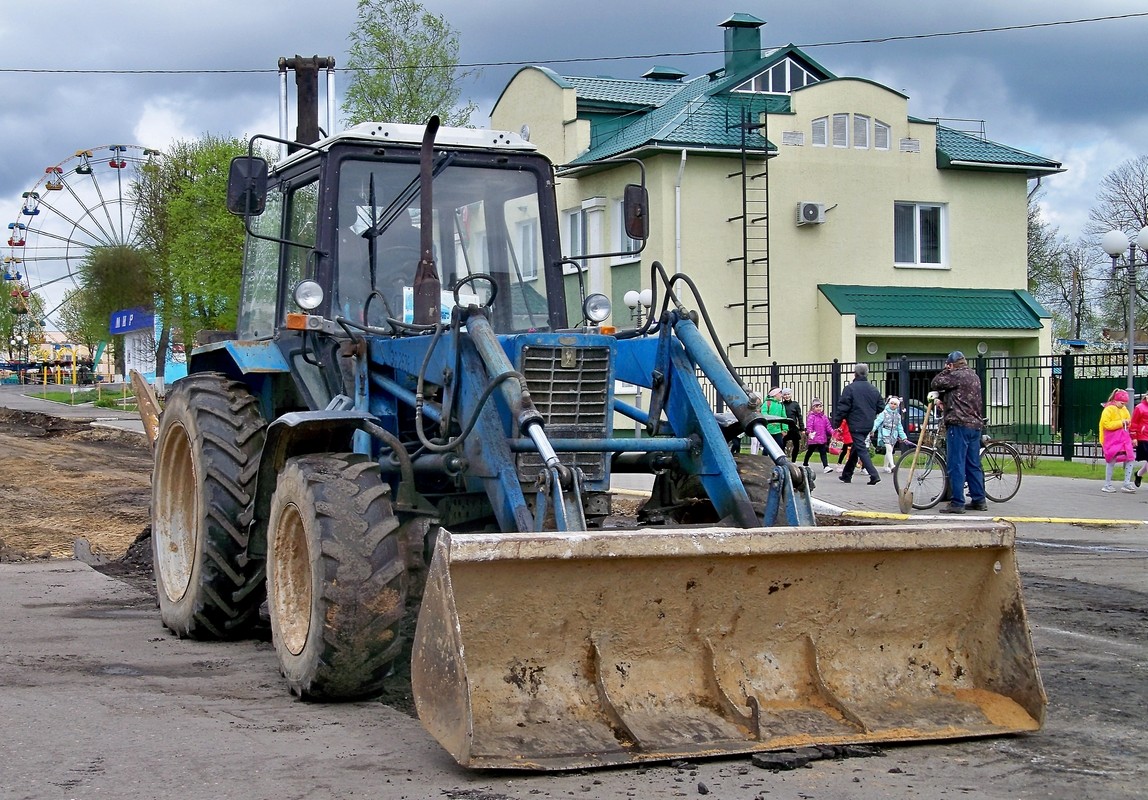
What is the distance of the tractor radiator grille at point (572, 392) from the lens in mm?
6410

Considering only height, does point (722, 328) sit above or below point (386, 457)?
above

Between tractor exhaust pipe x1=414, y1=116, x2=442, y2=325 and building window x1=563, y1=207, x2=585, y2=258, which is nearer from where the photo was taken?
tractor exhaust pipe x1=414, y1=116, x2=442, y2=325

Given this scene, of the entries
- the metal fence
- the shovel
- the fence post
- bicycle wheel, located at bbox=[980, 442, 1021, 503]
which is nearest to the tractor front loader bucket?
the shovel

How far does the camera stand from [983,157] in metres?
32.8

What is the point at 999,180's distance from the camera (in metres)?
33.2

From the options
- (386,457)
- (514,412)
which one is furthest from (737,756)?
(386,457)

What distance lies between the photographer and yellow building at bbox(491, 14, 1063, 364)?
100 feet

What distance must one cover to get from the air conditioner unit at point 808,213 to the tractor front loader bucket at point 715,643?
→ 1017 inches

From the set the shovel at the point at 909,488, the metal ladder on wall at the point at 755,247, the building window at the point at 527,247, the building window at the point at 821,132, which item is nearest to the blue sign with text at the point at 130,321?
the metal ladder on wall at the point at 755,247

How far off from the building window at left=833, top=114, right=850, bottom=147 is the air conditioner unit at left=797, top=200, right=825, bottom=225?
5.43 feet

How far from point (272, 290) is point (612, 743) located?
4.24m

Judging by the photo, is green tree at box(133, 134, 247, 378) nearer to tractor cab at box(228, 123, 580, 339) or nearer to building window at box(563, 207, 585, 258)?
building window at box(563, 207, 585, 258)

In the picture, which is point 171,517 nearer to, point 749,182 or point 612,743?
point 612,743

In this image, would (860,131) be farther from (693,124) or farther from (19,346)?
(19,346)
